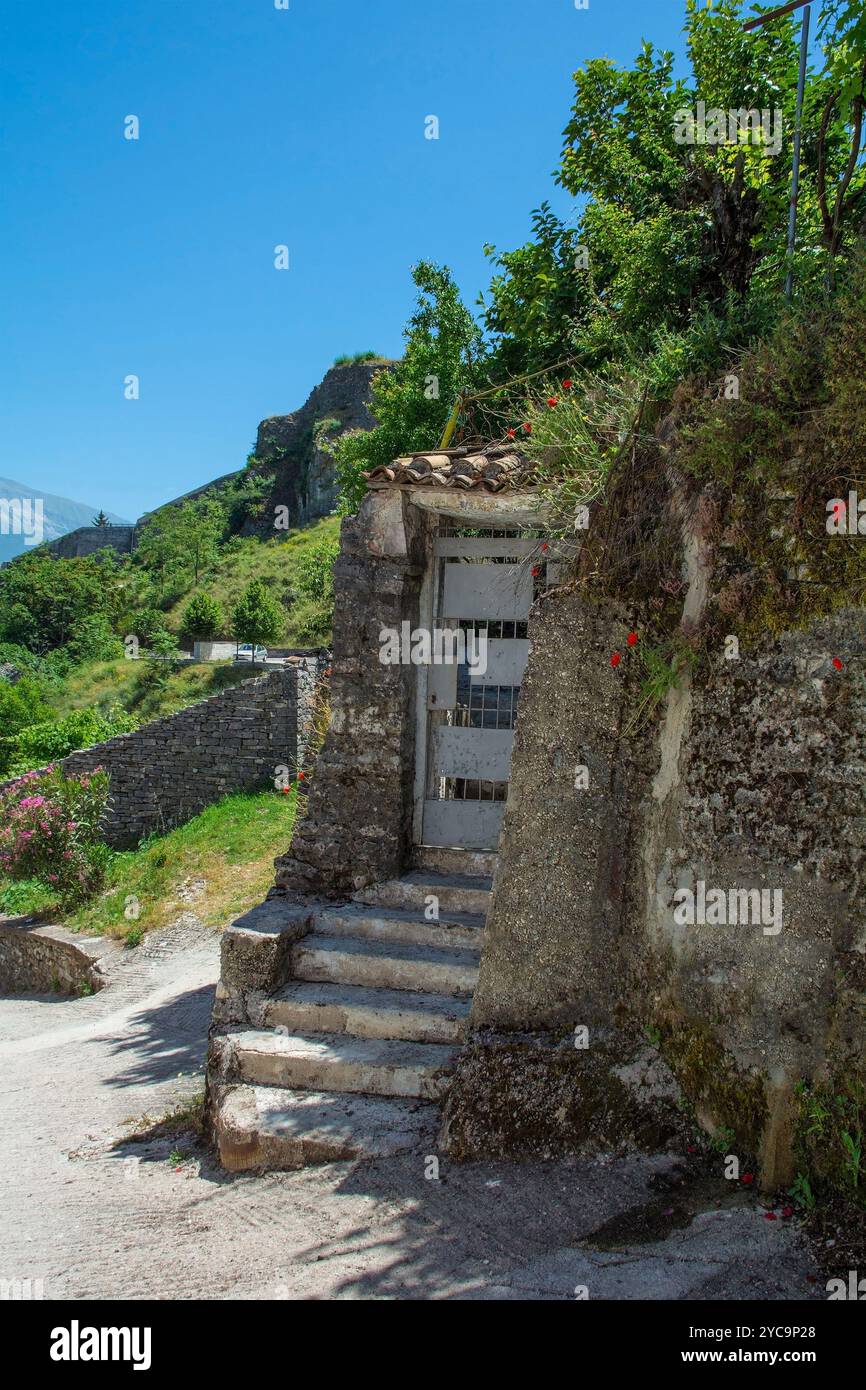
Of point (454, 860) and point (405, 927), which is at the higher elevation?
point (454, 860)

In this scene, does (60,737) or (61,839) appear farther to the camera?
(60,737)

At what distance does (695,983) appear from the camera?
450 cm

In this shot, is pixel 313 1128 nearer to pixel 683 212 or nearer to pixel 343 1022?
pixel 343 1022

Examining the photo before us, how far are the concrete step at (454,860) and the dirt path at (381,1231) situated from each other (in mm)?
2573

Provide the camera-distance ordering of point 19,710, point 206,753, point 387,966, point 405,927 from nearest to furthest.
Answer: point 387,966 < point 405,927 < point 206,753 < point 19,710

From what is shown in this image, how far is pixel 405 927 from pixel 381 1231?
7.80ft

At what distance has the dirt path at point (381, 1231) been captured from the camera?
384 cm

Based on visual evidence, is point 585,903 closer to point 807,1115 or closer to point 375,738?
point 807,1115

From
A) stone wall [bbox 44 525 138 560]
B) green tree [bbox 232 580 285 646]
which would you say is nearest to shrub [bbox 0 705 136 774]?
green tree [bbox 232 580 285 646]

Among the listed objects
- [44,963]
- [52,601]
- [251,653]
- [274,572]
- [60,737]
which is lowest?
[44,963]

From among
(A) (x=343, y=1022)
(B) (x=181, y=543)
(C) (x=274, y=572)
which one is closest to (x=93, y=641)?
(C) (x=274, y=572)

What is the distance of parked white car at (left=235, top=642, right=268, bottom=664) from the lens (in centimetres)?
3119

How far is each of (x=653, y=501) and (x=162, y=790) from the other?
540 inches

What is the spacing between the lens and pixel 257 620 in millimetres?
32438
